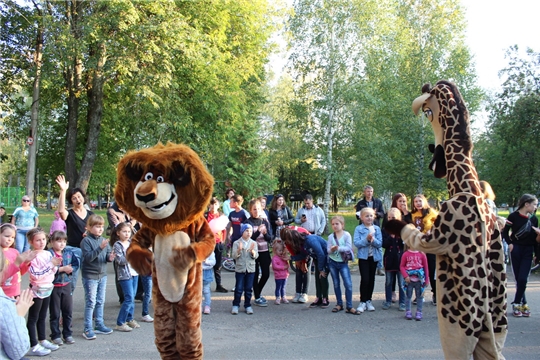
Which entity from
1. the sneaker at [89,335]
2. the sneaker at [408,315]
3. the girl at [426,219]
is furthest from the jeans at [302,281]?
the sneaker at [89,335]

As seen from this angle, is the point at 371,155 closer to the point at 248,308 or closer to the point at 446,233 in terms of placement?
the point at 248,308

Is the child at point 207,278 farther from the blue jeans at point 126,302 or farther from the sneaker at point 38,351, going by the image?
the sneaker at point 38,351

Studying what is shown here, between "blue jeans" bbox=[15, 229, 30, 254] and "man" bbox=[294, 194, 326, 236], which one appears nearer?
"man" bbox=[294, 194, 326, 236]

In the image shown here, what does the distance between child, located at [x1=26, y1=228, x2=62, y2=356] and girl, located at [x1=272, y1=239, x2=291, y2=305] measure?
3696 mm

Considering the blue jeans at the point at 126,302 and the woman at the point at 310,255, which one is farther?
the woman at the point at 310,255

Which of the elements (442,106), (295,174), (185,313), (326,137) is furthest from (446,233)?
(295,174)

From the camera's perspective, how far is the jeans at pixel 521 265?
6.73 m

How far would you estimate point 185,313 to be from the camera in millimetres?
3816

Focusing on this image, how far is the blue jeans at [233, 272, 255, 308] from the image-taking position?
7.16 meters

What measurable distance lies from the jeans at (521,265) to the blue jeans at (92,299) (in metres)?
6.23

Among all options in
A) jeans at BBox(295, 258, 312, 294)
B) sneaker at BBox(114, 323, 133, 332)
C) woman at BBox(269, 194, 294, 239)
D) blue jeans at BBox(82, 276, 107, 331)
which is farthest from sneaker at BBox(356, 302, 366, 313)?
blue jeans at BBox(82, 276, 107, 331)

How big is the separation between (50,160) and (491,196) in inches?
711

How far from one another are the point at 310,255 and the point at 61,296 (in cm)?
411

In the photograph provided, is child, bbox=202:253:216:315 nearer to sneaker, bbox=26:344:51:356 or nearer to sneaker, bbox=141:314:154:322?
sneaker, bbox=141:314:154:322
